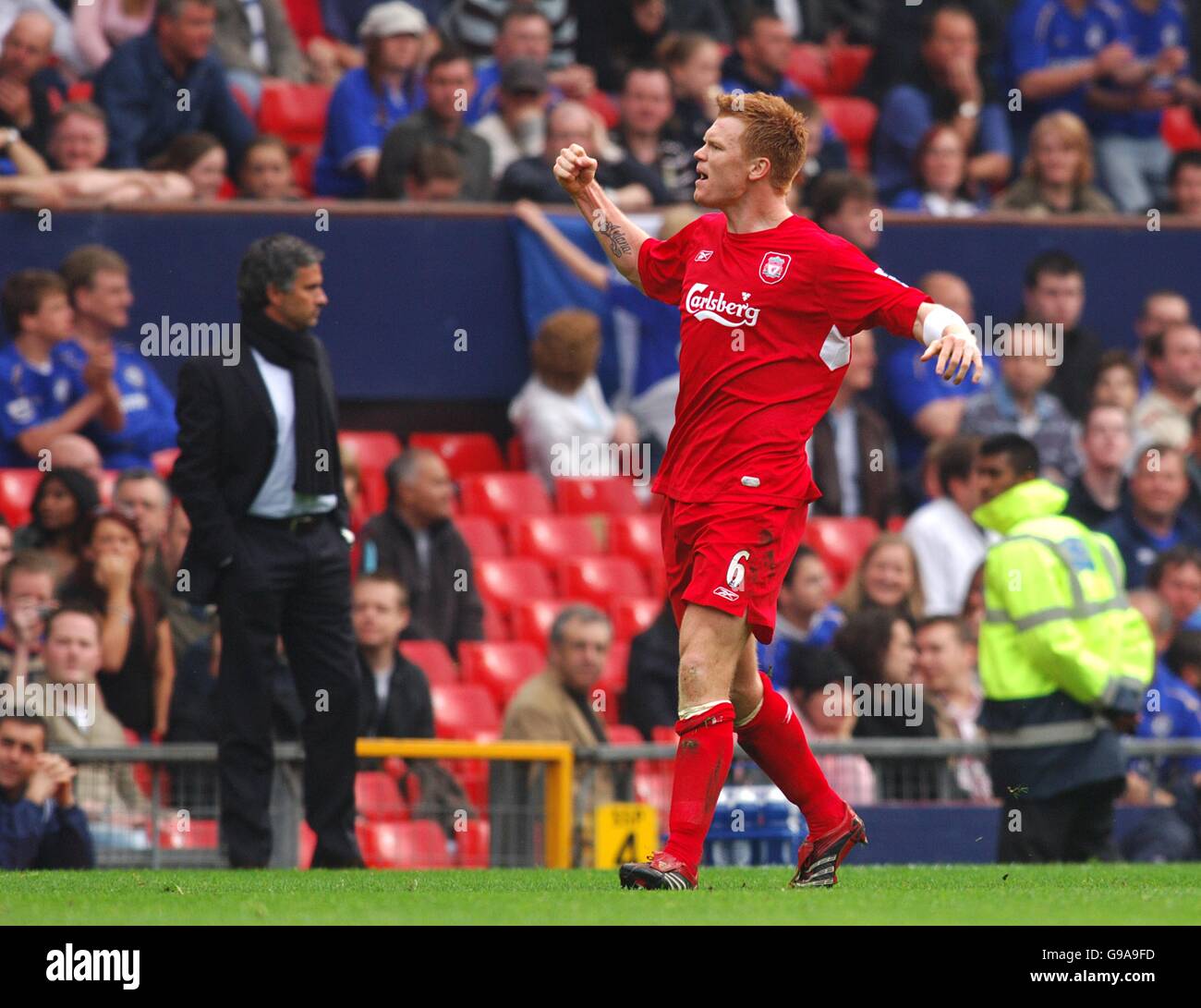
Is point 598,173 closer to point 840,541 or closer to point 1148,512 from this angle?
point 840,541

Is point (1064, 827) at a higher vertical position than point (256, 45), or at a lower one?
lower

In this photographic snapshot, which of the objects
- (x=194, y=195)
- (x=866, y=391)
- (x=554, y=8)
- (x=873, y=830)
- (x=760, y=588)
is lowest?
(x=873, y=830)

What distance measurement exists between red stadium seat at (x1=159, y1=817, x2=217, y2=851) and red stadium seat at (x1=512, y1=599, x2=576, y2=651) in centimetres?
306

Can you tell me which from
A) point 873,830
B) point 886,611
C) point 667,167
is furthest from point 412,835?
point 667,167

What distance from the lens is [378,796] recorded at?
36.3 ft

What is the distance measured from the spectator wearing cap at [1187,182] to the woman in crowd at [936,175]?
65.5 inches

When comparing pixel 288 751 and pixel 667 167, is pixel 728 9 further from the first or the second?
pixel 288 751

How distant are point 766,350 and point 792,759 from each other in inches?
51.4

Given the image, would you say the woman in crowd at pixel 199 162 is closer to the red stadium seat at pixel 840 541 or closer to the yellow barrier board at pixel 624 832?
the red stadium seat at pixel 840 541

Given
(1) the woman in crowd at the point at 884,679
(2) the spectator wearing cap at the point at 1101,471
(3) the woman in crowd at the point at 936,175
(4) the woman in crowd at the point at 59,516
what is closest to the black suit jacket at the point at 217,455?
(4) the woman in crowd at the point at 59,516

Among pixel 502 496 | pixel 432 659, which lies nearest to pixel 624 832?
pixel 432 659

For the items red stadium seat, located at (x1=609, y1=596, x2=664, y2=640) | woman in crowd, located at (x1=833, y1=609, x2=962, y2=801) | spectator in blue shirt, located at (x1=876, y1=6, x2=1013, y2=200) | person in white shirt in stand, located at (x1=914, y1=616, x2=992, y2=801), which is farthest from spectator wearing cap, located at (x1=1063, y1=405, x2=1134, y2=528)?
spectator in blue shirt, located at (x1=876, y1=6, x2=1013, y2=200)

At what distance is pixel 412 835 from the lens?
36.4 feet
